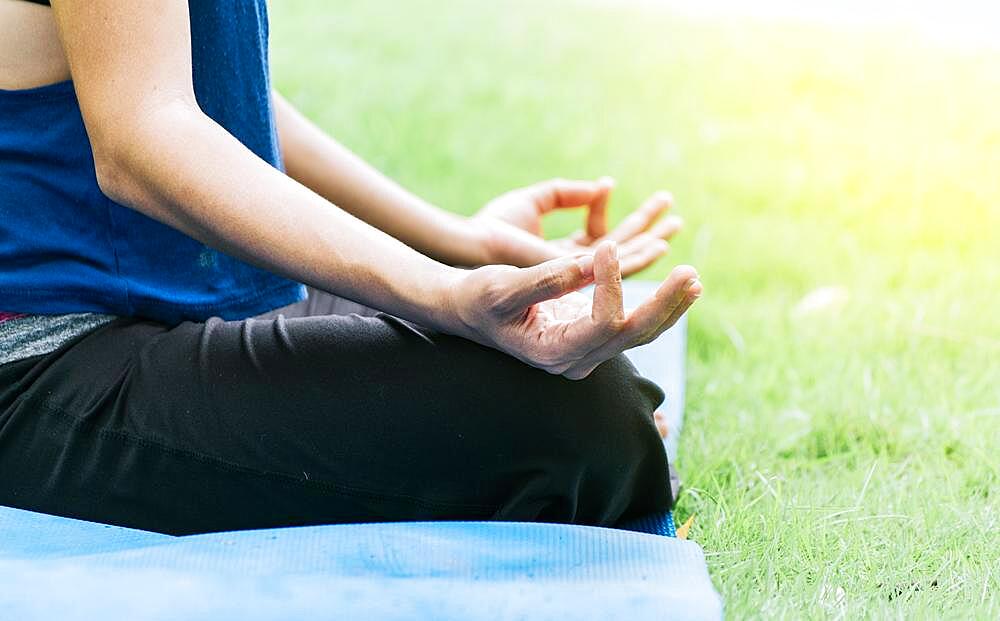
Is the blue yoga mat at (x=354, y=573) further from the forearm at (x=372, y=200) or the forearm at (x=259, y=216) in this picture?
the forearm at (x=372, y=200)

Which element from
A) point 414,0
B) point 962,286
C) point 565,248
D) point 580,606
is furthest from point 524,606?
point 414,0

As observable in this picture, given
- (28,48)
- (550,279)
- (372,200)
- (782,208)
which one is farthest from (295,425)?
(782,208)

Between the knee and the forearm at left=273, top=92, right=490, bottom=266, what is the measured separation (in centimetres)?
58

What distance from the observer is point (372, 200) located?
177cm

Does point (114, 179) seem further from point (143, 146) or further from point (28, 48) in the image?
point (28, 48)

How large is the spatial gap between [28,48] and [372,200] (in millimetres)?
682

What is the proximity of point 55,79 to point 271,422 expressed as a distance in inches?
15.8

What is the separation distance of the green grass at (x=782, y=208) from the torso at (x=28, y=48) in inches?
33.6

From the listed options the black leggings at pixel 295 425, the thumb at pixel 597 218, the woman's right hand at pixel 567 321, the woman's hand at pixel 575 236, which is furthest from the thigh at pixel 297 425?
the thumb at pixel 597 218

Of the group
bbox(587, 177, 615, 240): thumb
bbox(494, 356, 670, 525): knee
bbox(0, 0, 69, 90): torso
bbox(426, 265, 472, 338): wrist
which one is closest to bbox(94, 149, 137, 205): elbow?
bbox(0, 0, 69, 90): torso

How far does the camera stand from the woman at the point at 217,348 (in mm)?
1089

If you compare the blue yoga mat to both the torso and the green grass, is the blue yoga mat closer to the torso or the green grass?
the green grass

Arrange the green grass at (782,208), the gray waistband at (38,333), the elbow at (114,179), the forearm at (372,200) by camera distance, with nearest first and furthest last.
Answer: the elbow at (114,179) → the gray waistband at (38,333) → the green grass at (782,208) → the forearm at (372,200)

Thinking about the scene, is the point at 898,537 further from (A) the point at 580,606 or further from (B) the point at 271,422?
(B) the point at 271,422
